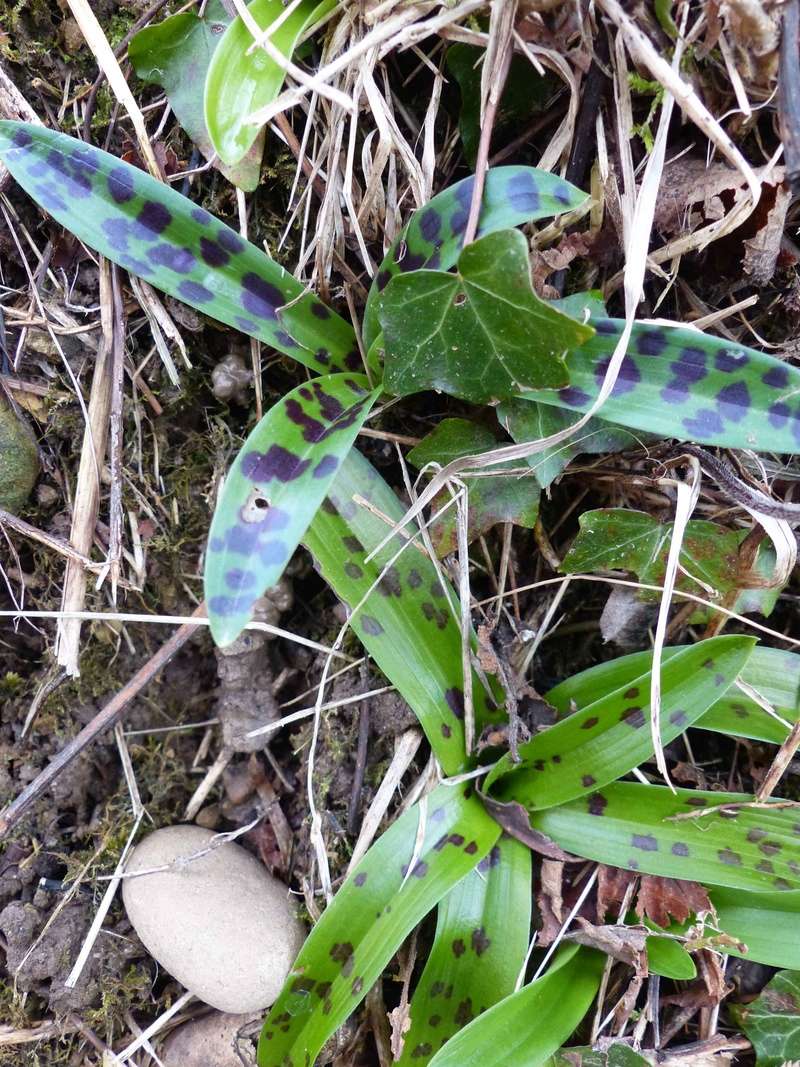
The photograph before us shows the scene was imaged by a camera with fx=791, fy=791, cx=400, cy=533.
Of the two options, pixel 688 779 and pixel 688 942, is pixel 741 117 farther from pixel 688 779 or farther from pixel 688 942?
pixel 688 942

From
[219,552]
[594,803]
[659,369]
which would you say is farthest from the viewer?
[594,803]

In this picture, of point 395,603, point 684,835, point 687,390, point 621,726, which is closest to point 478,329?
point 687,390

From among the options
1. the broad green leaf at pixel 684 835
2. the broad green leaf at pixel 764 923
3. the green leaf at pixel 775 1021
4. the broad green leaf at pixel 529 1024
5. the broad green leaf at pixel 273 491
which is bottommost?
the green leaf at pixel 775 1021

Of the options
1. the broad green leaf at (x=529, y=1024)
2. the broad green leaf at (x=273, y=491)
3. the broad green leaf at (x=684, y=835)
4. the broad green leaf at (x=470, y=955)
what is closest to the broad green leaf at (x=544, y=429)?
the broad green leaf at (x=273, y=491)

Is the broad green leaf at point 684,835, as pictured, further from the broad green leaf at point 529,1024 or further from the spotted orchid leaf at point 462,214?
the spotted orchid leaf at point 462,214

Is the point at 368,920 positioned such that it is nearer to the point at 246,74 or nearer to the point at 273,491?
the point at 273,491

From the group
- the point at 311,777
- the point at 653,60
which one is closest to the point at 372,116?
the point at 653,60
